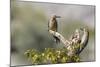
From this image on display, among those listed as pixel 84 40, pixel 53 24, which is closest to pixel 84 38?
pixel 84 40

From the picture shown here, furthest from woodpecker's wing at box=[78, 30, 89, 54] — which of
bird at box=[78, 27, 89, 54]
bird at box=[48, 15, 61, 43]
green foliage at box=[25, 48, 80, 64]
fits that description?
bird at box=[48, 15, 61, 43]

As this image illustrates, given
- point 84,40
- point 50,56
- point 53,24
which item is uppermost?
point 53,24

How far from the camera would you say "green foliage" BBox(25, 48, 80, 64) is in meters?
2.49

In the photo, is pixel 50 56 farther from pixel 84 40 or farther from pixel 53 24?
pixel 84 40

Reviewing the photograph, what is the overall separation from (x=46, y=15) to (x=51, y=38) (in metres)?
0.31

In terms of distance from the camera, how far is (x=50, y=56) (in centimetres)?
257

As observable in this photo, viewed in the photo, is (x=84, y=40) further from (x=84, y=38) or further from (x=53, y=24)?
(x=53, y=24)

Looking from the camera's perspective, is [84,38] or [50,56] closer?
[50,56]

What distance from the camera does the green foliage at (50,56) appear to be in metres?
2.49

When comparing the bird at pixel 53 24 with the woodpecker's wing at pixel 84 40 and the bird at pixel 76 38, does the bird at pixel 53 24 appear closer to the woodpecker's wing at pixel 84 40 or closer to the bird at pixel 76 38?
the bird at pixel 76 38

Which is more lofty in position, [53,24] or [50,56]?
[53,24]

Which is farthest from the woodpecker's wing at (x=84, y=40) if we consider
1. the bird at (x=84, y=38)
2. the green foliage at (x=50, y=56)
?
the green foliage at (x=50, y=56)

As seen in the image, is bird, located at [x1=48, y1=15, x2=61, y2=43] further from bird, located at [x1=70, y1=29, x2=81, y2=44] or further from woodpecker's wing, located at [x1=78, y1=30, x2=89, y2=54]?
woodpecker's wing, located at [x1=78, y1=30, x2=89, y2=54]
